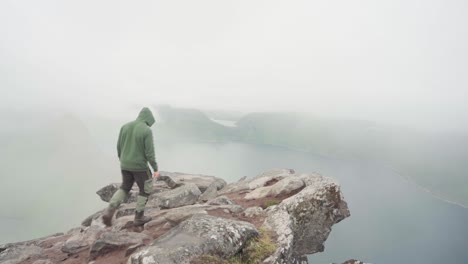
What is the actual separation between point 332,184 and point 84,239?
39.1 ft

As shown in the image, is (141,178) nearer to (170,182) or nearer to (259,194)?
(259,194)

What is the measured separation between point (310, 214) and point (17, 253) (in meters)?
13.7

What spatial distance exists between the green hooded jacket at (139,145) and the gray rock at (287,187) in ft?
23.0

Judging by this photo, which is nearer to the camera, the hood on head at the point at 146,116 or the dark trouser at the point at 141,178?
the hood on head at the point at 146,116

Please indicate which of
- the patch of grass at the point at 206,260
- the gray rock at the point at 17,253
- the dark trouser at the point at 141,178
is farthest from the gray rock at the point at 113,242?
the gray rock at the point at 17,253

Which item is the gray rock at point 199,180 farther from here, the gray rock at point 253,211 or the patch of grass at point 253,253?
the patch of grass at point 253,253

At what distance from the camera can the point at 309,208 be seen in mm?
12844

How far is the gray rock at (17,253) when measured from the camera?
11.9 m

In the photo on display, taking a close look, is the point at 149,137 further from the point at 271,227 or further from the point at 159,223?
the point at 271,227

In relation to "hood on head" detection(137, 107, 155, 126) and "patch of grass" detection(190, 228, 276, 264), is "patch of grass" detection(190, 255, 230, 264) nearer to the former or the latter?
"patch of grass" detection(190, 228, 276, 264)

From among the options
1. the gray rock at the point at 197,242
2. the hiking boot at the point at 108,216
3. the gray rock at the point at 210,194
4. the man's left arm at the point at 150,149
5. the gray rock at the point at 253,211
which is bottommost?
the gray rock at the point at 210,194

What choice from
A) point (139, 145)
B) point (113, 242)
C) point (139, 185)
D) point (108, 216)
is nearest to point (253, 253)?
point (113, 242)

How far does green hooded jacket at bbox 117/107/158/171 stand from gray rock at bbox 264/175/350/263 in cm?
556

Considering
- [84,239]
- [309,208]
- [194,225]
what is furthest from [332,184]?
[84,239]
